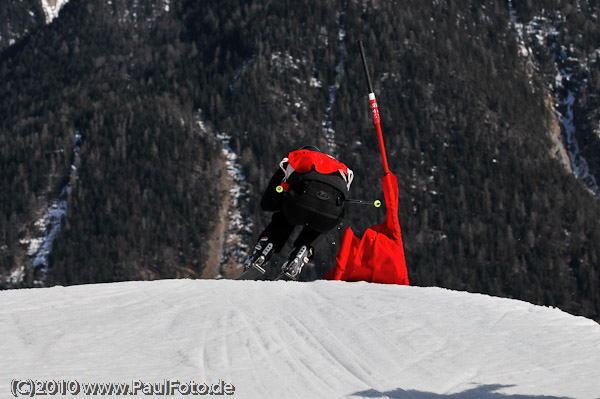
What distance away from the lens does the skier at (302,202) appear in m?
12.6

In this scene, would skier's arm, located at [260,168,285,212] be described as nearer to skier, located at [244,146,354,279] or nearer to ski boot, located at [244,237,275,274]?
skier, located at [244,146,354,279]

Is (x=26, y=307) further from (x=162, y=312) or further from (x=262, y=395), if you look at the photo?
(x=262, y=395)

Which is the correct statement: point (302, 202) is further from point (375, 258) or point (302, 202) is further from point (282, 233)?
point (375, 258)

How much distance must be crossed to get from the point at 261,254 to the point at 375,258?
2197mm

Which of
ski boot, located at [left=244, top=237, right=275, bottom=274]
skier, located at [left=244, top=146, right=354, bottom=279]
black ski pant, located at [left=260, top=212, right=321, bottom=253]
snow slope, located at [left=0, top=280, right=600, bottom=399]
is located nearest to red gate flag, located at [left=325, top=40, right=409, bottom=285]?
skier, located at [left=244, top=146, right=354, bottom=279]

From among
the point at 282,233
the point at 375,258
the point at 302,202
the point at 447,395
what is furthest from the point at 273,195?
the point at 447,395

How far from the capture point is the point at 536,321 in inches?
342

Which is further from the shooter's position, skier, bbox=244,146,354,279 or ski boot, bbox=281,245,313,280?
ski boot, bbox=281,245,313,280

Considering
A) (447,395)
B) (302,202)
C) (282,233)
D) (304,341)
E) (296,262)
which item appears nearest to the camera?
(447,395)

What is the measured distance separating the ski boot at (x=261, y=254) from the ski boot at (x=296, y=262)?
1.08ft

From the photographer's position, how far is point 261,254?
13.1m

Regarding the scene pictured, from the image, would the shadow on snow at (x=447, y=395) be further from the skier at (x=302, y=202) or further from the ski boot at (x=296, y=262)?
the ski boot at (x=296, y=262)

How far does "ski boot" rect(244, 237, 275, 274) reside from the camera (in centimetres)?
1308

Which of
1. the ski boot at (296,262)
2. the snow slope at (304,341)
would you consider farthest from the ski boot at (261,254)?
the snow slope at (304,341)
